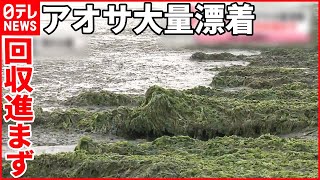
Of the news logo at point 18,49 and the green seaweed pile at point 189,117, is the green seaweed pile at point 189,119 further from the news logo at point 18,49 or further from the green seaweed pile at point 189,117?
the news logo at point 18,49

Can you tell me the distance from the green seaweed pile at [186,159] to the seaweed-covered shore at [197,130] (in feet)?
0.03

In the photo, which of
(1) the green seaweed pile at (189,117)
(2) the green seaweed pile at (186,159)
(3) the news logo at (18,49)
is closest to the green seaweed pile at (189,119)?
(1) the green seaweed pile at (189,117)

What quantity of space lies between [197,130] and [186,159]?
78.8 inches

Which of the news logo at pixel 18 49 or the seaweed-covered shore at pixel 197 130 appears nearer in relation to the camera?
the news logo at pixel 18 49

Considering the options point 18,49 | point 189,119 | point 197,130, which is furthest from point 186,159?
point 18,49

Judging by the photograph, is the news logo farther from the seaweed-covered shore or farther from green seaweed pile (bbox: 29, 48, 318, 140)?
green seaweed pile (bbox: 29, 48, 318, 140)

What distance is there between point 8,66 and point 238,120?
445cm

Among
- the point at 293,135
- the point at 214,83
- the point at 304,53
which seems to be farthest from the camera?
the point at 304,53

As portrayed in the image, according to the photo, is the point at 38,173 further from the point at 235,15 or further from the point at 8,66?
the point at 235,15

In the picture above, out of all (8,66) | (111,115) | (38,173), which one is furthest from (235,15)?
(111,115)

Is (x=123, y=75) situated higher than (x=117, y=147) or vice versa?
A: (x=123, y=75)

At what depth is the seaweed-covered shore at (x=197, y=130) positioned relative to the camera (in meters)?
5.61

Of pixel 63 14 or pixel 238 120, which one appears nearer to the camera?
pixel 63 14

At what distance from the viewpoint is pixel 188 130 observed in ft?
25.7
